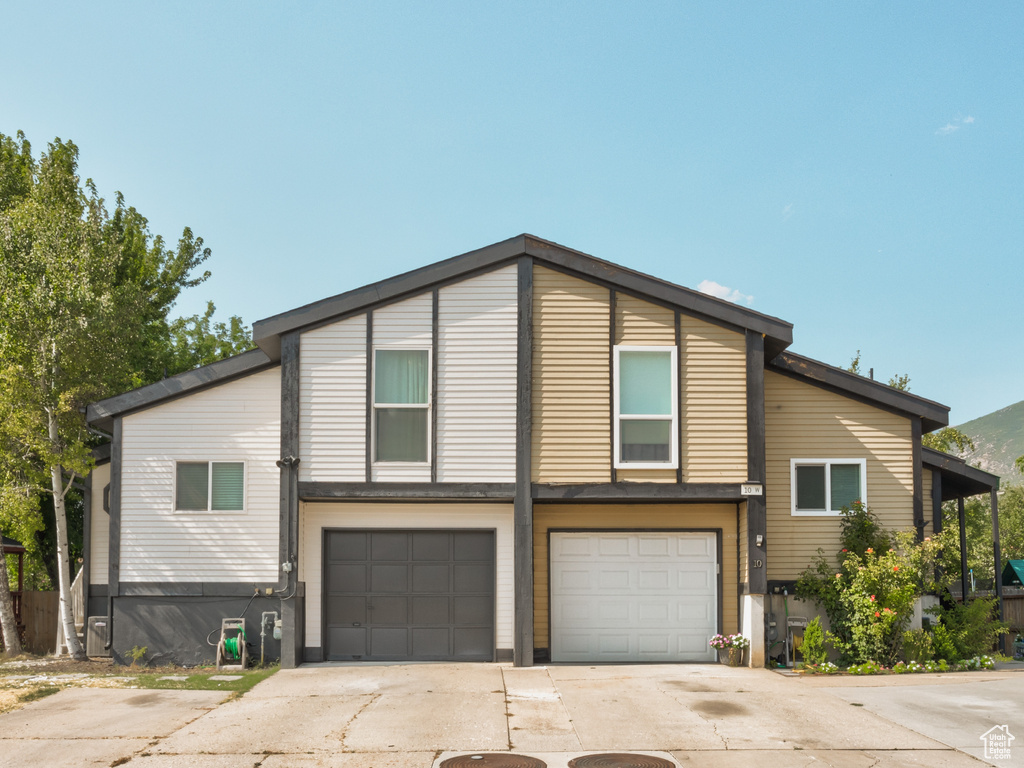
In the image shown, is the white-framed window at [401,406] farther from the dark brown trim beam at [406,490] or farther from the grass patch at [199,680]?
the grass patch at [199,680]

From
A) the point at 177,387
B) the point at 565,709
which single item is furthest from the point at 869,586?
the point at 177,387

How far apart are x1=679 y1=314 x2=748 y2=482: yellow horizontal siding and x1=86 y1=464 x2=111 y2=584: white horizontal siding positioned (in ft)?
32.4

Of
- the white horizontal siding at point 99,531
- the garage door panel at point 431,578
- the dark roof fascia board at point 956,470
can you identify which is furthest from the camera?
the white horizontal siding at point 99,531

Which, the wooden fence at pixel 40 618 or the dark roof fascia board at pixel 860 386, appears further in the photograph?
the wooden fence at pixel 40 618

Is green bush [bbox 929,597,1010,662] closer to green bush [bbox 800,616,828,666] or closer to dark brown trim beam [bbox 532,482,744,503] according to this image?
green bush [bbox 800,616,828,666]

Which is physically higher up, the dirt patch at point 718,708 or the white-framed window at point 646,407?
the white-framed window at point 646,407

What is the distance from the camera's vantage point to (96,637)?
1545 cm

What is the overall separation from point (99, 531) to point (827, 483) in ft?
41.2

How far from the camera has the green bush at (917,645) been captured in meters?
14.3

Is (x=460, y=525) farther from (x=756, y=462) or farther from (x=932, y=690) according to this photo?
(x=932, y=690)

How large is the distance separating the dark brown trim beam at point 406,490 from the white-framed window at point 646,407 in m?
1.95

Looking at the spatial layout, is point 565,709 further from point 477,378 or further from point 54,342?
point 54,342

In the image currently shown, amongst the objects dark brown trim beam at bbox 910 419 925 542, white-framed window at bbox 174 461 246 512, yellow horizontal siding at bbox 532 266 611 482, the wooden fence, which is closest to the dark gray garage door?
white-framed window at bbox 174 461 246 512

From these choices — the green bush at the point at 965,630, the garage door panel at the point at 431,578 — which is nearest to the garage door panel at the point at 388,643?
the garage door panel at the point at 431,578
